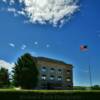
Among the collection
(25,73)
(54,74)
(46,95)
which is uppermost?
(54,74)

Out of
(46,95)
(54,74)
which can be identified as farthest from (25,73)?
(46,95)

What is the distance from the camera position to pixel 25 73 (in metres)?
73.9

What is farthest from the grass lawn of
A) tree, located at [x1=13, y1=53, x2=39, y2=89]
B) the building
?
the building

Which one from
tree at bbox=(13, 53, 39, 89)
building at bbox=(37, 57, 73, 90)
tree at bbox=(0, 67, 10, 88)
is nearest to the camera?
tree at bbox=(13, 53, 39, 89)

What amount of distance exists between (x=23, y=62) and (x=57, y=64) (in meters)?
33.5

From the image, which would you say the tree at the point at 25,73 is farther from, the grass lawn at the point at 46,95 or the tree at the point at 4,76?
the grass lawn at the point at 46,95

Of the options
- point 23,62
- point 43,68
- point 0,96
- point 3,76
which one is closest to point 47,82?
point 43,68

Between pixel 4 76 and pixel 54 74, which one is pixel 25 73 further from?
pixel 54 74

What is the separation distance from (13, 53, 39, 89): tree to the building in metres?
22.2

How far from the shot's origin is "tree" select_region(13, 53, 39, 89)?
72.8m

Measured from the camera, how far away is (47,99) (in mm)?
38125

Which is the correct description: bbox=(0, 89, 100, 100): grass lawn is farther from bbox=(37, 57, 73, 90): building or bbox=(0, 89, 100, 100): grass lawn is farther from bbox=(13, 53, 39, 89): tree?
bbox=(37, 57, 73, 90): building

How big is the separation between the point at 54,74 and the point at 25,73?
Answer: 34995 mm

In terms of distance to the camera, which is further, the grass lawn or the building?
the building
